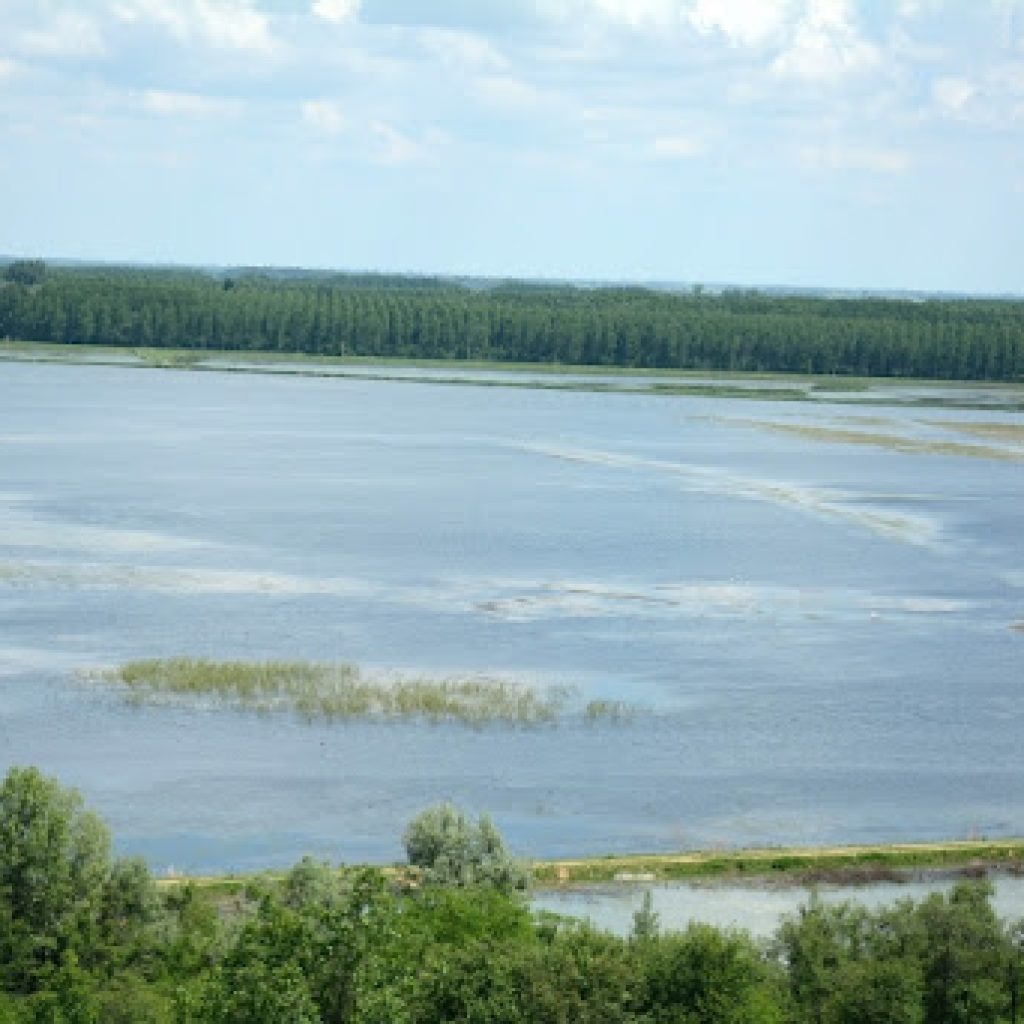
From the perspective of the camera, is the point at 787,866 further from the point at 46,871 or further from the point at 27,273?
the point at 27,273

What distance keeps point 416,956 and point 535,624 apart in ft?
72.8

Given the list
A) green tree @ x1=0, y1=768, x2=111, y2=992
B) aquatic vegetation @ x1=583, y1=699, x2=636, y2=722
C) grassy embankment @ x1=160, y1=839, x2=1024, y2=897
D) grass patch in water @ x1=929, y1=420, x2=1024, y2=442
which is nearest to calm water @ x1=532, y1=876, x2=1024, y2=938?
grassy embankment @ x1=160, y1=839, x2=1024, y2=897

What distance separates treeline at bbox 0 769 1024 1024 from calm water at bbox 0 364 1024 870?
239 inches

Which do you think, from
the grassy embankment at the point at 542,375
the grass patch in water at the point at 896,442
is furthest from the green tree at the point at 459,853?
the grassy embankment at the point at 542,375

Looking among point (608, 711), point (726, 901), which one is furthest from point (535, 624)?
point (726, 901)

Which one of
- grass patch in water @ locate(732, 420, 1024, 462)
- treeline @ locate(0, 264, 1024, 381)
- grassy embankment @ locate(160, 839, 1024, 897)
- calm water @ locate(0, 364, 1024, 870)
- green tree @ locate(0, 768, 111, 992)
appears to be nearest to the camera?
green tree @ locate(0, 768, 111, 992)

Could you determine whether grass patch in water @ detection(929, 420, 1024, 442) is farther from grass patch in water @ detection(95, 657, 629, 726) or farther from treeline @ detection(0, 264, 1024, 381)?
grass patch in water @ detection(95, 657, 629, 726)

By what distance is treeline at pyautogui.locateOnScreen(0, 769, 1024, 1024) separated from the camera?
15.9m

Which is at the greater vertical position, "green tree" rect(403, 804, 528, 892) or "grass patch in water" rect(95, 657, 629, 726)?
"green tree" rect(403, 804, 528, 892)

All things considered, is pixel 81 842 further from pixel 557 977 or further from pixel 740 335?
pixel 740 335

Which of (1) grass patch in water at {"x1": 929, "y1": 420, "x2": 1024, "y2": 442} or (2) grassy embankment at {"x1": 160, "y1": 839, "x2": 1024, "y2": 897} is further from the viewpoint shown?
(1) grass patch in water at {"x1": 929, "y1": 420, "x2": 1024, "y2": 442}

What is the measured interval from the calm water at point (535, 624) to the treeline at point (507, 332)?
3654 centimetres

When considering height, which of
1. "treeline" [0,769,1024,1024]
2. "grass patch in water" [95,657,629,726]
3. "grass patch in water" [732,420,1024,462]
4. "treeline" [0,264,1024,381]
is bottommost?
"grass patch in water" [95,657,629,726]

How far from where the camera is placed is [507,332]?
114 metres
